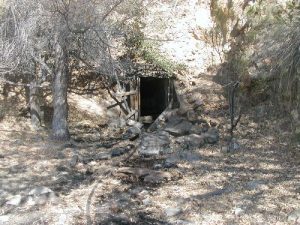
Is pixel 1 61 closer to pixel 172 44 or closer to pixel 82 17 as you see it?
pixel 82 17

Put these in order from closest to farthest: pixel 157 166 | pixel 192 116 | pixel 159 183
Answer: pixel 159 183 → pixel 157 166 → pixel 192 116

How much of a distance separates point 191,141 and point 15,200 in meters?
3.97

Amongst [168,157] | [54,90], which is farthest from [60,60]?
[168,157]

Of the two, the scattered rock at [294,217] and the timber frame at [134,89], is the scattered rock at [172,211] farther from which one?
the timber frame at [134,89]

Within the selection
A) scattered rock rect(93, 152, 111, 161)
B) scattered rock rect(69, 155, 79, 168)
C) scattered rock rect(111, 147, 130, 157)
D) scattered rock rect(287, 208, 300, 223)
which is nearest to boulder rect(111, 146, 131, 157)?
scattered rock rect(111, 147, 130, 157)

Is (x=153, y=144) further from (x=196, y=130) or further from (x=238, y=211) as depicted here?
(x=238, y=211)

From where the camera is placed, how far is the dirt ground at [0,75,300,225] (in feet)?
17.7

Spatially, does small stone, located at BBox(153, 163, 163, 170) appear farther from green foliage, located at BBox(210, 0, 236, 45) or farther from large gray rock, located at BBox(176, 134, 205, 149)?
green foliage, located at BBox(210, 0, 236, 45)

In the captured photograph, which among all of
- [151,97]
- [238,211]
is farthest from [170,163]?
[151,97]

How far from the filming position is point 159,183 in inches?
261

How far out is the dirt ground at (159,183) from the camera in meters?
5.39

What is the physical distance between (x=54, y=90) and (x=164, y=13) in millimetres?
4970

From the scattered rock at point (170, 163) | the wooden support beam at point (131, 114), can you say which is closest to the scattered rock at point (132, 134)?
the wooden support beam at point (131, 114)

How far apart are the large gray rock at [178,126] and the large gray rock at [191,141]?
1.45 ft
